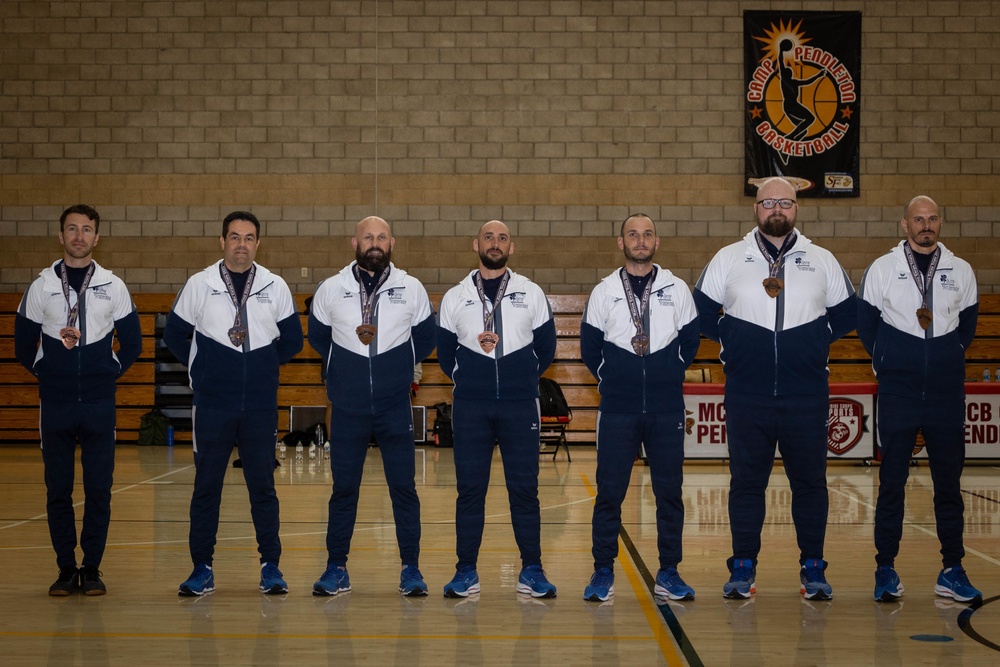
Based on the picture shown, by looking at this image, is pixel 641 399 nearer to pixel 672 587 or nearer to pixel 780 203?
pixel 672 587

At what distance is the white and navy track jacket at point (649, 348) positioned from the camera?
5.95m

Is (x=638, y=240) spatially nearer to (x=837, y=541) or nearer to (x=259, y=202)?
(x=837, y=541)

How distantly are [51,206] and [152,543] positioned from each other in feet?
35.4

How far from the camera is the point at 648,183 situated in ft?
55.4

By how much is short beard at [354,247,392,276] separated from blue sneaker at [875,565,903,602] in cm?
338

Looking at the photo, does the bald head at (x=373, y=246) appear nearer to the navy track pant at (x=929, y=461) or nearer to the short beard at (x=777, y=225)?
the short beard at (x=777, y=225)

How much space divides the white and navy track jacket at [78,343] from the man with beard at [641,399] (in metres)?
2.91

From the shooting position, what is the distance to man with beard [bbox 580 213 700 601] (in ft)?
19.5

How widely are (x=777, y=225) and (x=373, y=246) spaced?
7.65ft

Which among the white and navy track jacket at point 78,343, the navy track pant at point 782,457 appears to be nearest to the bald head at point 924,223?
the navy track pant at point 782,457

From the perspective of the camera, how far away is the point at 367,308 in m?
6.14

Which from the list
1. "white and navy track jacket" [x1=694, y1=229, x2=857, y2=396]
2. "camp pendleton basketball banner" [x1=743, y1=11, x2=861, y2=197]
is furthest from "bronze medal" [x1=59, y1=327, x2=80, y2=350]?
"camp pendleton basketball banner" [x1=743, y1=11, x2=861, y2=197]

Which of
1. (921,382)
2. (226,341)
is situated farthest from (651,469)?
(226,341)

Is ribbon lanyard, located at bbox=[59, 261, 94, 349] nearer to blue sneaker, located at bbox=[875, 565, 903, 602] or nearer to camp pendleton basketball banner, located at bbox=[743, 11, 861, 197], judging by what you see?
blue sneaker, located at bbox=[875, 565, 903, 602]
